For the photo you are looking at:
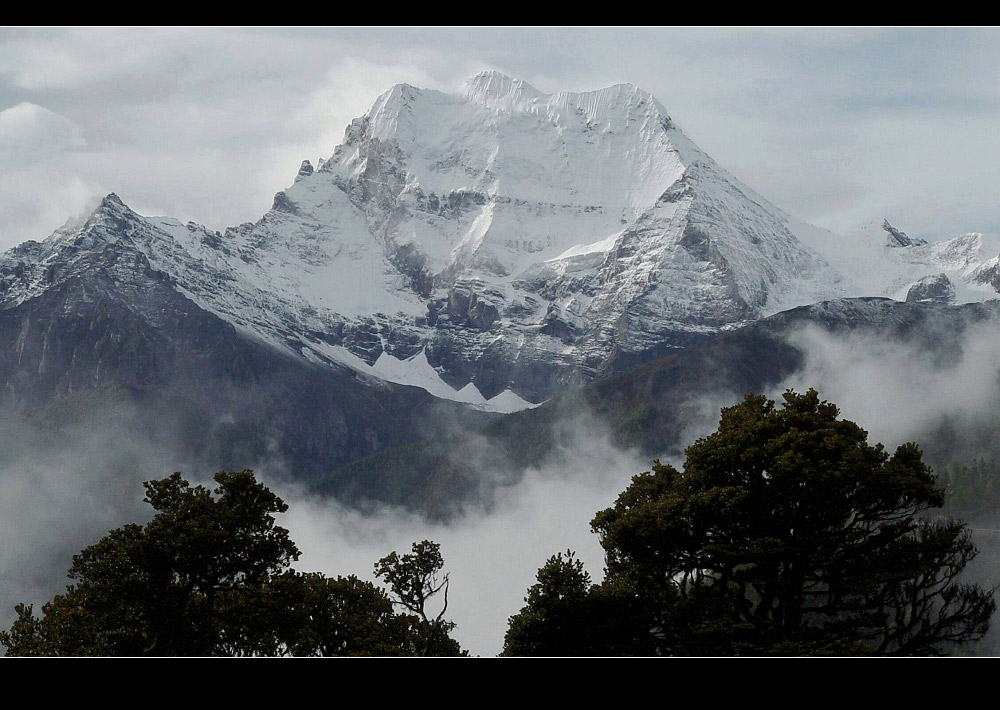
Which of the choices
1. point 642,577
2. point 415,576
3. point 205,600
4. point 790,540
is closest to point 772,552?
point 790,540

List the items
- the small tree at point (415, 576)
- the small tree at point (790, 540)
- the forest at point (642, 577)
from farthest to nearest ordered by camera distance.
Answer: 1. the small tree at point (415, 576)
2. the small tree at point (790, 540)
3. the forest at point (642, 577)

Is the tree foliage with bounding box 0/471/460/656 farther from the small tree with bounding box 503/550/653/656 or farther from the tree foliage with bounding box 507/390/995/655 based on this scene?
the tree foliage with bounding box 507/390/995/655

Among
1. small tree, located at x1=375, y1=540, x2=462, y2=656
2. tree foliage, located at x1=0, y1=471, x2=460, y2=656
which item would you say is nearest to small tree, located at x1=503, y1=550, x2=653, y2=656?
tree foliage, located at x1=0, y1=471, x2=460, y2=656

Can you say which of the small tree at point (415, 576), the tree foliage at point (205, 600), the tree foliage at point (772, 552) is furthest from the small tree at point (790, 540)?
the tree foliage at point (205, 600)

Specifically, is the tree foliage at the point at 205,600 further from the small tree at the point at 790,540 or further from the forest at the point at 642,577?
the small tree at the point at 790,540
